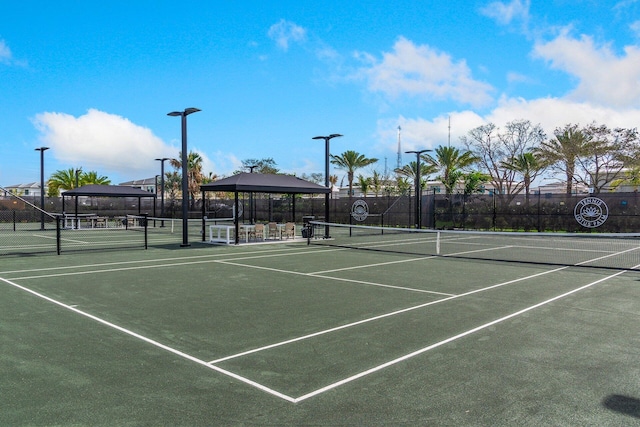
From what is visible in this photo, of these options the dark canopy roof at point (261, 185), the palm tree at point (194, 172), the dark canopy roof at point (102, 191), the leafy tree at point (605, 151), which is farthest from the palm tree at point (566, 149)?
the palm tree at point (194, 172)

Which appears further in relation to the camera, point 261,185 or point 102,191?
point 102,191

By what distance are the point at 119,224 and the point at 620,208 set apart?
3368cm

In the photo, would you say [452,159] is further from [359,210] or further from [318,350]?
[318,350]

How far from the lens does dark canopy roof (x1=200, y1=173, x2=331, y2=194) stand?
21.6 metres

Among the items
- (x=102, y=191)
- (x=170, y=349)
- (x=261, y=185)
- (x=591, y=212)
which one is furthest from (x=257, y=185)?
(x=591, y=212)

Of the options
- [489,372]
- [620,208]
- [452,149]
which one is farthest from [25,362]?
[452,149]

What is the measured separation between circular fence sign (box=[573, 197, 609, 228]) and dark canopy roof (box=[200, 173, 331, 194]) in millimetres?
15455

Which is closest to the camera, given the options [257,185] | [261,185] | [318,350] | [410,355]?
[410,355]

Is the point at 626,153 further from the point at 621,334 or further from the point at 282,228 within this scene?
the point at 621,334

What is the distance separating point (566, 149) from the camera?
37844 mm

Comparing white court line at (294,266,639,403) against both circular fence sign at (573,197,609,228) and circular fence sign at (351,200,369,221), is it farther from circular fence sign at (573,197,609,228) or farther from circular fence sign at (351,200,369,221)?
circular fence sign at (351,200,369,221)

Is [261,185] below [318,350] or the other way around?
the other way around

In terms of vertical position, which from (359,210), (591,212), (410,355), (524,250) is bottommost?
(410,355)

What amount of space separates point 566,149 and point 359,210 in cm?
1655
